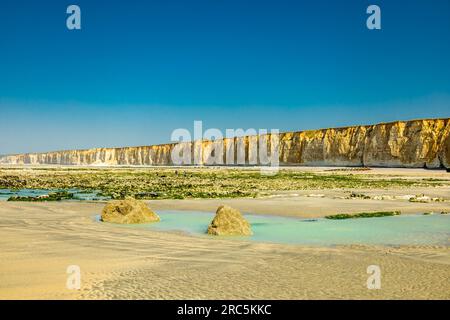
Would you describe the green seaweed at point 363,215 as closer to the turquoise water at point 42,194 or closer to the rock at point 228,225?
the rock at point 228,225

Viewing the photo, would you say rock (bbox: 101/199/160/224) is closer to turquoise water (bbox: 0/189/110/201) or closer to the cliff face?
turquoise water (bbox: 0/189/110/201)

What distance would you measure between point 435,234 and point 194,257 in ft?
21.6

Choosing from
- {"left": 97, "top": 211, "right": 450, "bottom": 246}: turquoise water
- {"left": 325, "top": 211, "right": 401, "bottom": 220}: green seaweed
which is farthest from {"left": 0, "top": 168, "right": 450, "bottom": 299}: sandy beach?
{"left": 325, "top": 211, "right": 401, "bottom": 220}: green seaweed

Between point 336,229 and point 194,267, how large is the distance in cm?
597

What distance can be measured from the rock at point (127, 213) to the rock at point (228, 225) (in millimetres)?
3028

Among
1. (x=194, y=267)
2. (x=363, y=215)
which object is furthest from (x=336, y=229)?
(x=194, y=267)

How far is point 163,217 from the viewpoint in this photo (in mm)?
15250

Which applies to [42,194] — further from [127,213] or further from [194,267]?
Result: [194,267]

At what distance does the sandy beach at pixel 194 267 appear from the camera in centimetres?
609

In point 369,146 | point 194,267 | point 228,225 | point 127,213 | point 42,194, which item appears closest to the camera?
point 194,267

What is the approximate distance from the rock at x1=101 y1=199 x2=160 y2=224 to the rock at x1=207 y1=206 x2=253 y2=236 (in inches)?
119

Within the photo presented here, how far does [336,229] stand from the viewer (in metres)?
12.3

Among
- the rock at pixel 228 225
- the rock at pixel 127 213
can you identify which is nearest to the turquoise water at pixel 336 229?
the rock at pixel 228 225
